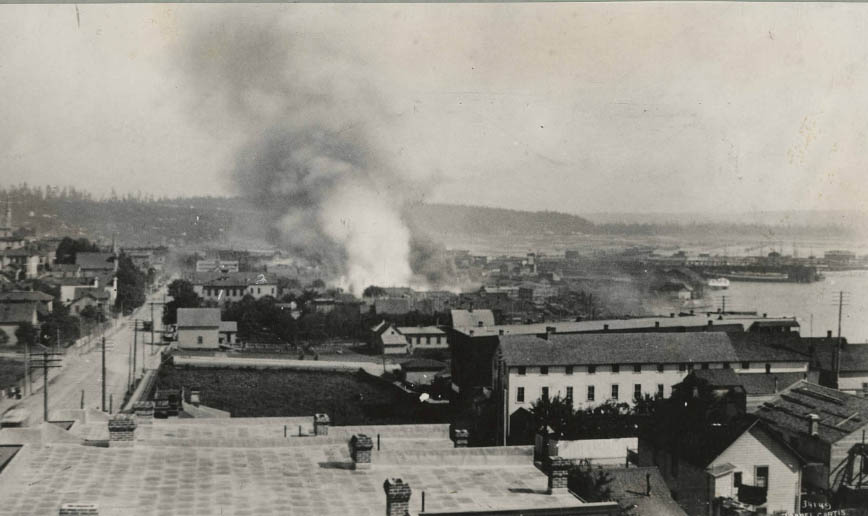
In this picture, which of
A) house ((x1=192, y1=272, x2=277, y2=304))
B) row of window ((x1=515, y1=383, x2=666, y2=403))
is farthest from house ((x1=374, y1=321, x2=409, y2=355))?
row of window ((x1=515, y1=383, x2=666, y2=403))

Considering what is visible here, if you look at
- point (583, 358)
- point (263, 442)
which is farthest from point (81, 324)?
point (263, 442)

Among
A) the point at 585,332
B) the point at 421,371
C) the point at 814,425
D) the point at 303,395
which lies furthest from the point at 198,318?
the point at 814,425

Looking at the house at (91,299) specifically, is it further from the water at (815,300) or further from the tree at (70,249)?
the water at (815,300)

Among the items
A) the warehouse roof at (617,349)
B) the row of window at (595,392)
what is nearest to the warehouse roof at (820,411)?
the row of window at (595,392)

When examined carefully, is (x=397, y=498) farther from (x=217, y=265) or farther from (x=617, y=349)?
(x=217, y=265)

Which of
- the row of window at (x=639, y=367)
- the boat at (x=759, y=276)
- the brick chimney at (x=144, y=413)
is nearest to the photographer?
the brick chimney at (x=144, y=413)
